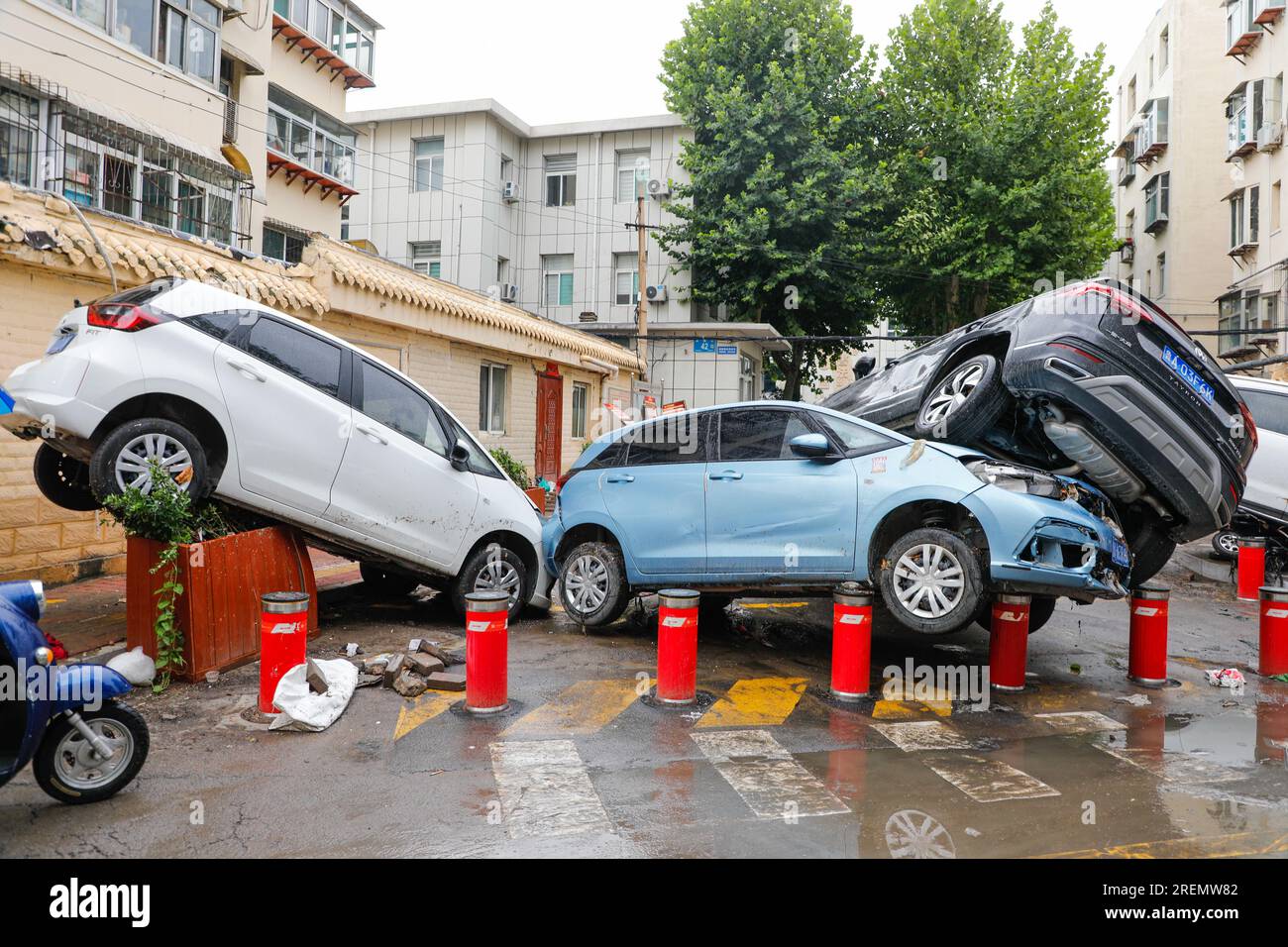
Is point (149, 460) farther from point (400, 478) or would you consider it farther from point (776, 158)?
point (776, 158)

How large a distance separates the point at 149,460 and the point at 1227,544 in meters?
12.8

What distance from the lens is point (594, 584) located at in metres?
7.82

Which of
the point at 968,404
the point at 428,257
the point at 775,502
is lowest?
the point at 775,502

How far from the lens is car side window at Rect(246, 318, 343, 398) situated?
671cm

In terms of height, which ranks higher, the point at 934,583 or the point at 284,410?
the point at 284,410

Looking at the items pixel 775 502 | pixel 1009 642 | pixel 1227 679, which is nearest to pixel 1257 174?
pixel 1227 679

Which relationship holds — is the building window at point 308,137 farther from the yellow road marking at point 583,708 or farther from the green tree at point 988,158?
the yellow road marking at point 583,708

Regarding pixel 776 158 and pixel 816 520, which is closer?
pixel 816 520

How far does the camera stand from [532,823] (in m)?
4.02

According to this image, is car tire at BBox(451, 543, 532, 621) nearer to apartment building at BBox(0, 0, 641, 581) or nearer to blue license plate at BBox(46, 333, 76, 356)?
blue license plate at BBox(46, 333, 76, 356)

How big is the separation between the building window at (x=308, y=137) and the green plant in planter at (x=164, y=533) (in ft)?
54.6

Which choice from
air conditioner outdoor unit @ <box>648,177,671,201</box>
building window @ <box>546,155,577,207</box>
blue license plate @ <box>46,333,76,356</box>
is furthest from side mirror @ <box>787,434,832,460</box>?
building window @ <box>546,155,577,207</box>

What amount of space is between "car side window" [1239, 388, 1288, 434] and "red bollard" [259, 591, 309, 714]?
37.0 ft

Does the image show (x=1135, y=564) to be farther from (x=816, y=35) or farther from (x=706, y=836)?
(x=816, y=35)
